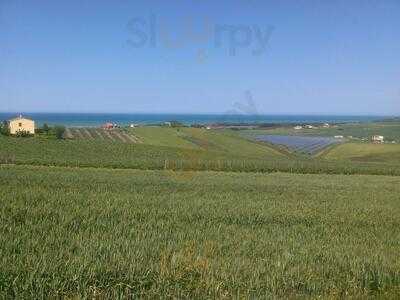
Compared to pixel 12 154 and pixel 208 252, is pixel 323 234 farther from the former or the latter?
pixel 12 154

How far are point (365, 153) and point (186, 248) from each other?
85.7 m

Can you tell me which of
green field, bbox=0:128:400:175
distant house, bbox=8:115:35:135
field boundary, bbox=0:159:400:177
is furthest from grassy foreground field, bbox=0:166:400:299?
distant house, bbox=8:115:35:135

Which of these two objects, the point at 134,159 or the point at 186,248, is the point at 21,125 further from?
the point at 186,248

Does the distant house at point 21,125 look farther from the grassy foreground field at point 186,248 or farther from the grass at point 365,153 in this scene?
the grassy foreground field at point 186,248

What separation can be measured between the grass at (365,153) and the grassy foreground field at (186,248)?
68.2 meters

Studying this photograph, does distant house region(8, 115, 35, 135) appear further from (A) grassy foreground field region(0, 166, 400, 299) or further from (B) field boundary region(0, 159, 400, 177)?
(A) grassy foreground field region(0, 166, 400, 299)

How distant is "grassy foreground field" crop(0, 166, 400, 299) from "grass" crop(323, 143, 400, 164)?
68.2 meters

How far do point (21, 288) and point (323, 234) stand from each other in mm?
9221

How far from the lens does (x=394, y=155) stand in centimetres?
8738

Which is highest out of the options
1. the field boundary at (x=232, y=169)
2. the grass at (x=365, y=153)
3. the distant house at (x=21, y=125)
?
the distant house at (x=21, y=125)

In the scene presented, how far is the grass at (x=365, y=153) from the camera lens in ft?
277

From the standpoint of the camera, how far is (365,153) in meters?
92.2

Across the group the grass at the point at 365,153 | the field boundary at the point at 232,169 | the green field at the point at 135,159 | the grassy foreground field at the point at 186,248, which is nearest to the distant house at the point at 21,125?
the green field at the point at 135,159

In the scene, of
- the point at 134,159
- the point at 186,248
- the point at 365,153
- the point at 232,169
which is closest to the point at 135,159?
the point at 134,159
